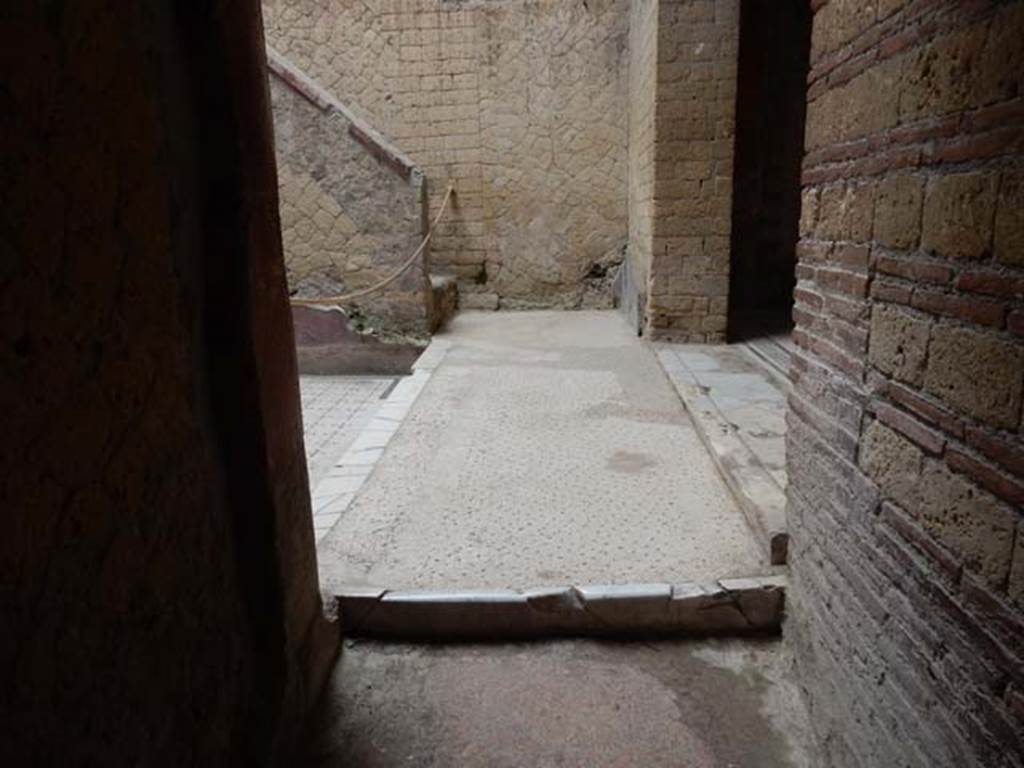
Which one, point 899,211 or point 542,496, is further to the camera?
point 542,496

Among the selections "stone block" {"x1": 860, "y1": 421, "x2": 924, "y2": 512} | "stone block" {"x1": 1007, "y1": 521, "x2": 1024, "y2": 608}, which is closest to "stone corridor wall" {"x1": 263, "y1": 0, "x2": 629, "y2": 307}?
"stone block" {"x1": 860, "y1": 421, "x2": 924, "y2": 512}

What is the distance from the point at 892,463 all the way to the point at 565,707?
1253mm

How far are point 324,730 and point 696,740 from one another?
1.14 m

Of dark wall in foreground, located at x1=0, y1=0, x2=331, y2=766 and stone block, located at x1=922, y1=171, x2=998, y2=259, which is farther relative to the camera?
stone block, located at x1=922, y1=171, x2=998, y2=259

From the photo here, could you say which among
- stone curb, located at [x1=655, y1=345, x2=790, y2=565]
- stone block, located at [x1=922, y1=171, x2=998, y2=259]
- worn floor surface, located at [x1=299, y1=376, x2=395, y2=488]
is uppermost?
stone block, located at [x1=922, y1=171, x2=998, y2=259]

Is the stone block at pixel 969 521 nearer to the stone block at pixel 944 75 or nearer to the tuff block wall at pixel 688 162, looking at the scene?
the stone block at pixel 944 75

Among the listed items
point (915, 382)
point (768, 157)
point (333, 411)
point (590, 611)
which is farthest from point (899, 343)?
point (768, 157)

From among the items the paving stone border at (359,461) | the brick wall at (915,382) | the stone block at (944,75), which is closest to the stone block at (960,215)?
the brick wall at (915,382)

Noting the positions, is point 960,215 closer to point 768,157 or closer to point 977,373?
point 977,373

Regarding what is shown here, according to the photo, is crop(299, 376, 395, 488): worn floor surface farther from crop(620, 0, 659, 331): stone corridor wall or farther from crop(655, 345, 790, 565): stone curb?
crop(620, 0, 659, 331): stone corridor wall

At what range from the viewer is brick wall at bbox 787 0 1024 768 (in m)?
1.17

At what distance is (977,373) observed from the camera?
4.07 ft

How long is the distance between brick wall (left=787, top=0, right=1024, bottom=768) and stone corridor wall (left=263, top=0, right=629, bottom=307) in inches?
262

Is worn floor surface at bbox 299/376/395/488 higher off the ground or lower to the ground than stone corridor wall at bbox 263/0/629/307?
lower
